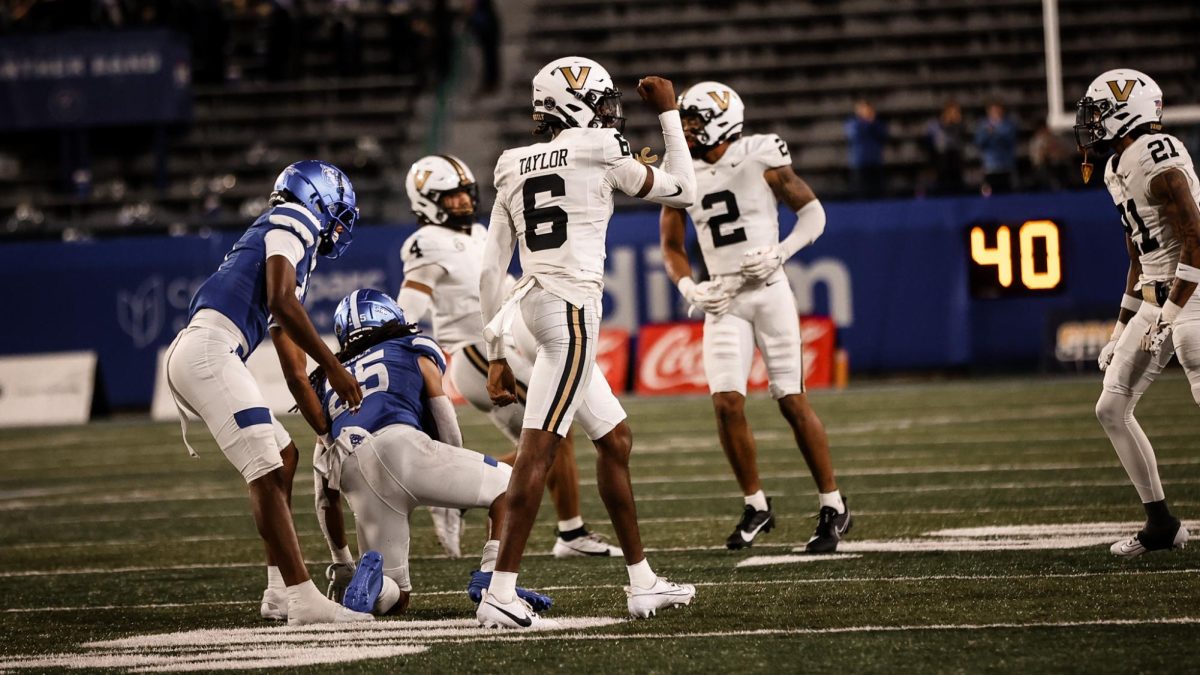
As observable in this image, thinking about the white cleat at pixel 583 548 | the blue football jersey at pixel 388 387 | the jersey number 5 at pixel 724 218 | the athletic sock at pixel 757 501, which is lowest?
the white cleat at pixel 583 548

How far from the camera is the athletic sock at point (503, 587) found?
16.3ft

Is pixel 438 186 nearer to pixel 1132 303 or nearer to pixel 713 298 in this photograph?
pixel 713 298

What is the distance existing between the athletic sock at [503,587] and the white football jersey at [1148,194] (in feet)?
8.41

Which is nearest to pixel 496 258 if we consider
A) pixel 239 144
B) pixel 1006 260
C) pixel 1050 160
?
pixel 1006 260

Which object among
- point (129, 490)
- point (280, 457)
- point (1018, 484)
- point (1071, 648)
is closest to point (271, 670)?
point (280, 457)

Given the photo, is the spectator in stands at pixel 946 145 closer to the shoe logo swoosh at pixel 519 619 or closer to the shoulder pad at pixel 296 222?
the shoulder pad at pixel 296 222

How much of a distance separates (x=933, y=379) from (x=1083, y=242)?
1801mm

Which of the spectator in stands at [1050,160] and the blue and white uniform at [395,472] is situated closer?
the blue and white uniform at [395,472]

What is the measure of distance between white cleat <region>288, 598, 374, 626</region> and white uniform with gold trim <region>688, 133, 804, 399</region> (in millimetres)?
2086

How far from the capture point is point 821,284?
15297 mm

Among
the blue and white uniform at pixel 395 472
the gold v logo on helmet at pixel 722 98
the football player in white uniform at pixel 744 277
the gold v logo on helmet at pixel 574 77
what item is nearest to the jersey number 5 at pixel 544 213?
the gold v logo on helmet at pixel 574 77

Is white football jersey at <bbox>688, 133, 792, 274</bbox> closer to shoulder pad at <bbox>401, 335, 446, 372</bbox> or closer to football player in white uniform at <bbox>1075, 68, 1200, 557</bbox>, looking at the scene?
football player in white uniform at <bbox>1075, 68, 1200, 557</bbox>

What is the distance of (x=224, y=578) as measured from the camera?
6.55m

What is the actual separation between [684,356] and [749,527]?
869cm
